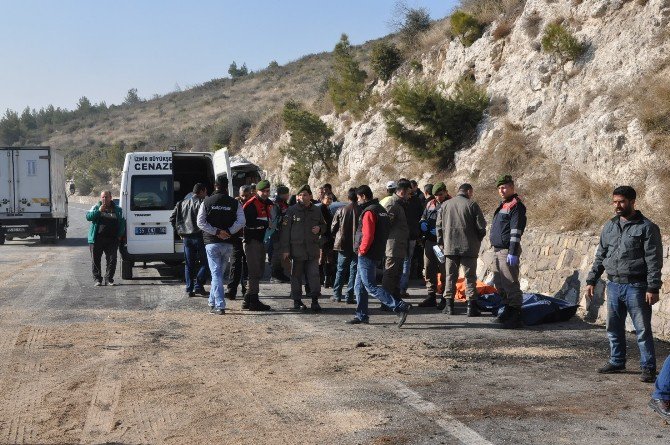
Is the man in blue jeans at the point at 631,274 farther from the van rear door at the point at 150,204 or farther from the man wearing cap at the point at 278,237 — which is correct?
the van rear door at the point at 150,204

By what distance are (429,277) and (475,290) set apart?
4.17ft

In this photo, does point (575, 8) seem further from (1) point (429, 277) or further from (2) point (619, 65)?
(1) point (429, 277)

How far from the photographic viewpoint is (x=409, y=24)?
38188 millimetres

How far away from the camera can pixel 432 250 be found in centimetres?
1316

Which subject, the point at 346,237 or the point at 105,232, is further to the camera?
the point at 105,232

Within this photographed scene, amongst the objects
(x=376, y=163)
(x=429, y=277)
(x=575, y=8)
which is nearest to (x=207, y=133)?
(x=376, y=163)

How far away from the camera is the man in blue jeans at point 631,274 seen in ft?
25.0

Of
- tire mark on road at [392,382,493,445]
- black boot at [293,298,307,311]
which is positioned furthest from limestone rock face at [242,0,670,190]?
tire mark on road at [392,382,493,445]

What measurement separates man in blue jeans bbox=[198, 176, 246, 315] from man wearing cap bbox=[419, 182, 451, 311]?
3086mm

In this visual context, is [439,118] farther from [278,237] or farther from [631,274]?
[631,274]

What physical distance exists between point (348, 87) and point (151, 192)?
23340 millimetres

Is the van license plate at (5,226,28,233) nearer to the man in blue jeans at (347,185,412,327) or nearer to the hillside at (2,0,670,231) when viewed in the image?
the hillside at (2,0,670,231)

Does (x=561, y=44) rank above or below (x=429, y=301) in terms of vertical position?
above

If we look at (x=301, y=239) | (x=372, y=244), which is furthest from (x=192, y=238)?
(x=372, y=244)
